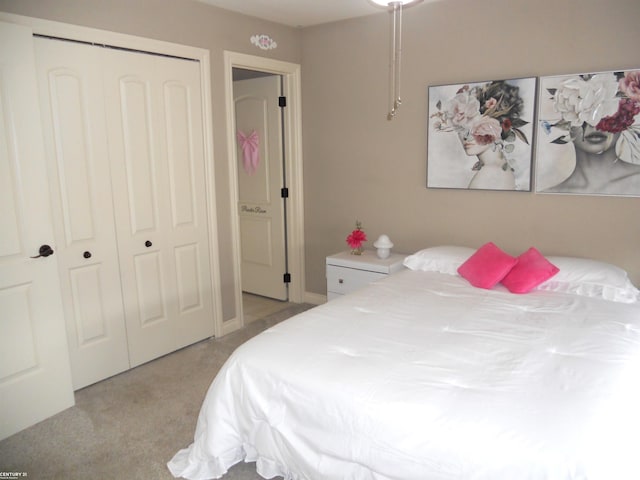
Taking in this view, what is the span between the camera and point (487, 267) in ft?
9.50

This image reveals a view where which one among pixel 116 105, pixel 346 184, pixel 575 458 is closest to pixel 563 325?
pixel 575 458

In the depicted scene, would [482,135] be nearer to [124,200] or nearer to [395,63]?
[395,63]

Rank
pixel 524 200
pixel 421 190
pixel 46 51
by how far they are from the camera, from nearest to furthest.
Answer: pixel 46 51, pixel 524 200, pixel 421 190

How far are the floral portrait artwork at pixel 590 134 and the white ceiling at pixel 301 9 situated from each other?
56.3 inches

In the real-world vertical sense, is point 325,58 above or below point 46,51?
above

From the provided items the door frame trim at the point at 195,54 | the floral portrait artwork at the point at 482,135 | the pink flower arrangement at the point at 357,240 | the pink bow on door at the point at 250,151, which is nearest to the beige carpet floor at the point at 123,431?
the door frame trim at the point at 195,54

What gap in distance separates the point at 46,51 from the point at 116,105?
18.3 inches

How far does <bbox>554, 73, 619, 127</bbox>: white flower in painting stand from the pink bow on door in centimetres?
254

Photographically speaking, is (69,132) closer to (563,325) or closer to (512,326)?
(512,326)

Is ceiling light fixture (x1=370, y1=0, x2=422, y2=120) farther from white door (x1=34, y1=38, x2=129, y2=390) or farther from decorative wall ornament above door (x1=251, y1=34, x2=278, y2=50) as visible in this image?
white door (x1=34, y1=38, x2=129, y2=390)

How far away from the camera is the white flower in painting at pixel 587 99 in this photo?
9.30 ft

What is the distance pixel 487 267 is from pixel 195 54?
245cm

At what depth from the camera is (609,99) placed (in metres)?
2.84

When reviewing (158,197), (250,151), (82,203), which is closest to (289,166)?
(250,151)
